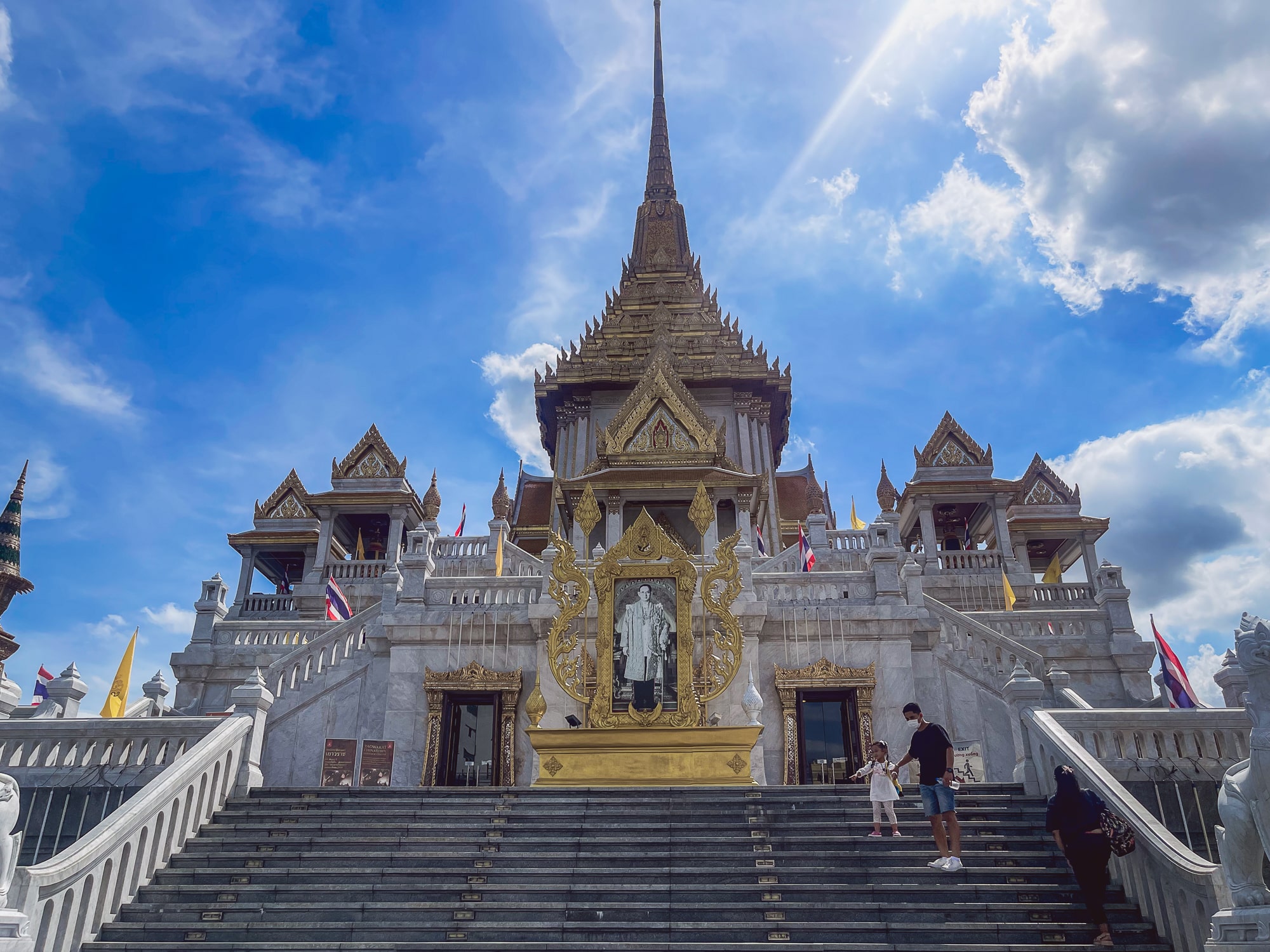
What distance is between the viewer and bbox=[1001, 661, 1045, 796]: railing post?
10656mm

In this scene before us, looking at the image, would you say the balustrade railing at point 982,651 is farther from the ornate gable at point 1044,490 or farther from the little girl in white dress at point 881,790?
the ornate gable at point 1044,490

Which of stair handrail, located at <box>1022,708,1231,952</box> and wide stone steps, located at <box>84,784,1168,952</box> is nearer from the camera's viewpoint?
stair handrail, located at <box>1022,708,1231,952</box>

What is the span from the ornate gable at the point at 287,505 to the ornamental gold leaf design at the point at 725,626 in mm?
27105

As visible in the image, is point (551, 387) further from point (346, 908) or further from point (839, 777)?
point (346, 908)

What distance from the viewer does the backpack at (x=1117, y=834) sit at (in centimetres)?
756

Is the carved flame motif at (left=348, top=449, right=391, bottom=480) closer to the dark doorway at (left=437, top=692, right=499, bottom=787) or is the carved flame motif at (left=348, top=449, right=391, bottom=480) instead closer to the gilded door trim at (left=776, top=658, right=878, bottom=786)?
the dark doorway at (left=437, top=692, right=499, bottom=787)

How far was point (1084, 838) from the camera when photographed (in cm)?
775

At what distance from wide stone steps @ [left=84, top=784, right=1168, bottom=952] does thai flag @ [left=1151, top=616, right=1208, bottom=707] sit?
6.78 metres

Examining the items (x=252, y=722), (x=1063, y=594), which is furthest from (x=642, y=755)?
(x=1063, y=594)

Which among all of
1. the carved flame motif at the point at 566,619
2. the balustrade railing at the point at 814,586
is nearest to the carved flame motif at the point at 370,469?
the balustrade railing at the point at 814,586

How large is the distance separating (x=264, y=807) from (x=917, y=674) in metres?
11.2

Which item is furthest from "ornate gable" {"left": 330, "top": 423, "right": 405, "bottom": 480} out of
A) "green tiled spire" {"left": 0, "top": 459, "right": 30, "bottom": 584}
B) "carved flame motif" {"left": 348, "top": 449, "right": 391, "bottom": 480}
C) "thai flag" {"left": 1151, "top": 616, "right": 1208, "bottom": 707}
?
"thai flag" {"left": 1151, "top": 616, "right": 1208, "bottom": 707}

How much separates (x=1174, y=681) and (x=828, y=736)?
5949 millimetres

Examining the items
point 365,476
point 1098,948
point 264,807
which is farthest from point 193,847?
point 365,476
